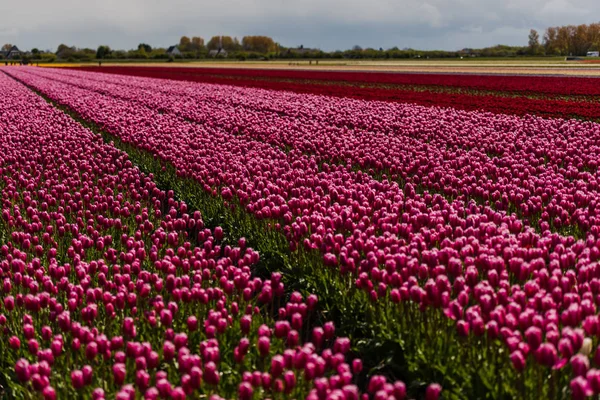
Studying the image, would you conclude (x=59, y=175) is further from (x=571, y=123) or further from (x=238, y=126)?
(x=571, y=123)

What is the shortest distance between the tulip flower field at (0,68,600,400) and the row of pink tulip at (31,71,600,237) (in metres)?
0.07

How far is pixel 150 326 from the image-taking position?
5.04 meters

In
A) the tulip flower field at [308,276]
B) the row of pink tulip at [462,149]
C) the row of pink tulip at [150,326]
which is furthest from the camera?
the row of pink tulip at [462,149]

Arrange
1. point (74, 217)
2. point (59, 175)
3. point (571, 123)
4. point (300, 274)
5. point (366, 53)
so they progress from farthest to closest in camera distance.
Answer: point (366, 53)
point (571, 123)
point (59, 175)
point (74, 217)
point (300, 274)

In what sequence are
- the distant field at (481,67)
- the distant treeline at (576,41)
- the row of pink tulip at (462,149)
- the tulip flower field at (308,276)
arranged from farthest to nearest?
the distant treeline at (576,41) < the distant field at (481,67) < the row of pink tulip at (462,149) < the tulip flower field at (308,276)

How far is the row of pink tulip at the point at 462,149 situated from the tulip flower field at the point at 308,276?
0.07m

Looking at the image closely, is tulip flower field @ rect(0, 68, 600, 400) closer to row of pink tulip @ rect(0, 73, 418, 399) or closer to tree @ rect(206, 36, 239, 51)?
row of pink tulip @ rect(0, 73, 418, 399)

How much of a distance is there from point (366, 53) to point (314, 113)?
388 ft

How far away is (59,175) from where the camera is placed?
1100 cm

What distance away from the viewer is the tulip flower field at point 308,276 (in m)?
4.02

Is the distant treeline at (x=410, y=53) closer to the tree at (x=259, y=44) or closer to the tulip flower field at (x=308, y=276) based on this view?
the tree at (x=259, y=44)

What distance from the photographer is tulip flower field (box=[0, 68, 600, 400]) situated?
13.2 ft

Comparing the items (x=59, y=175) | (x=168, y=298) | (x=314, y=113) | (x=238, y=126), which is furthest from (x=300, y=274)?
(x=314, y=113)

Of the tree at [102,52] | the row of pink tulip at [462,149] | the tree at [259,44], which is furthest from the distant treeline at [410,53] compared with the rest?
the row of pink tulip at [462,149]
